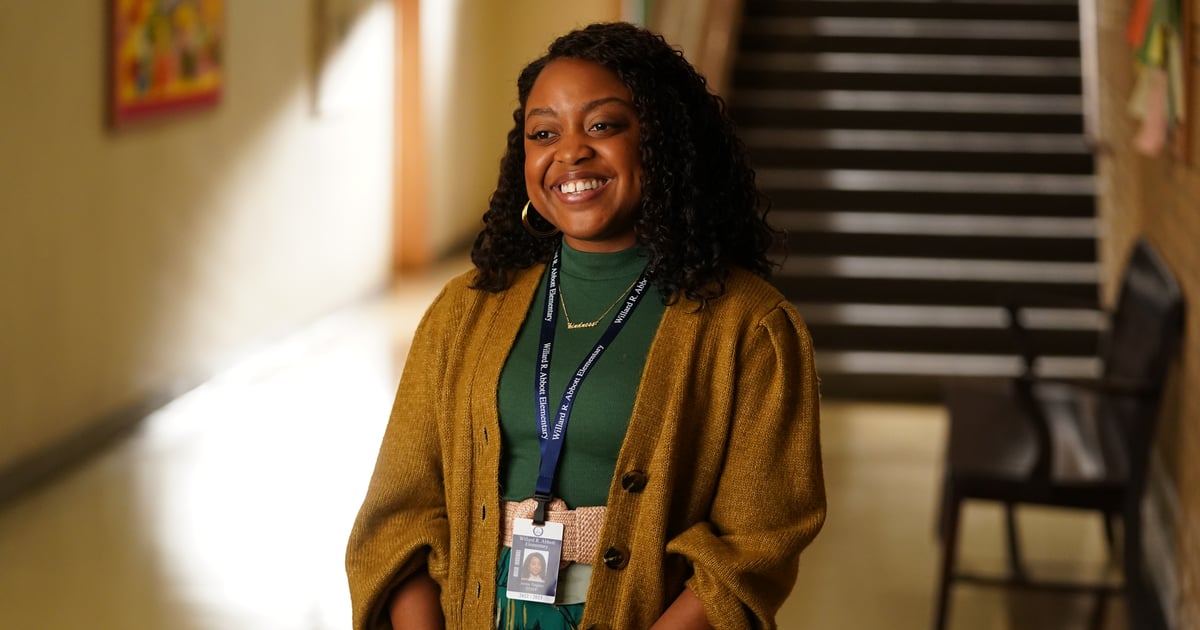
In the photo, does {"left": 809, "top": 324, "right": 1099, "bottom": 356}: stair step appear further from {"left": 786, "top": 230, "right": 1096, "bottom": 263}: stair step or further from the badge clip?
the badge clip

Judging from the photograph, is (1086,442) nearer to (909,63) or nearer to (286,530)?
(286,530)

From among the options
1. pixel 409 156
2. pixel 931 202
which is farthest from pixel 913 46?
pixel 409 156

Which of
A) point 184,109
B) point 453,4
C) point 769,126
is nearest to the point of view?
point 184,109

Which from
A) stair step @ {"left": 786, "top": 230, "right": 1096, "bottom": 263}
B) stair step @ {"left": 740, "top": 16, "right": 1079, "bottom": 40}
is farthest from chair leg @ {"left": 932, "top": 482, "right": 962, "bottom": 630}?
stair step @ {"left": 740, "top": 16, "right": 1079, "bottom": 40}

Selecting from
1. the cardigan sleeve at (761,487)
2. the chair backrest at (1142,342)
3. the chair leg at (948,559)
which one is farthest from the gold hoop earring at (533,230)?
the chair backrest at (1142,342)

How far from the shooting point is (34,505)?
544 cm

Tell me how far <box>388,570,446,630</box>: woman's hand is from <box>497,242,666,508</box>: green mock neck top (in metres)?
0.18

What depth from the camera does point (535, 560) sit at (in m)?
1.71

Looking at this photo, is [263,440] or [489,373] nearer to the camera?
[489,373]

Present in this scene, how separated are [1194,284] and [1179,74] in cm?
66

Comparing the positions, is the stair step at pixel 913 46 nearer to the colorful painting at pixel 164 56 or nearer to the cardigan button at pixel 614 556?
the colorful painting at pixel 164 56

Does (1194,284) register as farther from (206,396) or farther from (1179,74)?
(206,396)

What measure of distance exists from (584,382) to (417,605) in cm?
37

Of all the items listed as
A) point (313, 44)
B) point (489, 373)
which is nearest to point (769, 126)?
point (313, 44)
